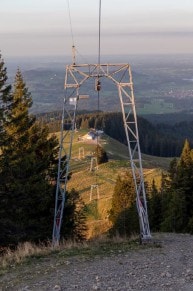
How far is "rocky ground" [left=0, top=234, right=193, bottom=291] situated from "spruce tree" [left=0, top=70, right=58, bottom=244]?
11.9 metres

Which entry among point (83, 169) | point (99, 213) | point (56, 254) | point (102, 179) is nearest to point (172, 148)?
point (83, 169)

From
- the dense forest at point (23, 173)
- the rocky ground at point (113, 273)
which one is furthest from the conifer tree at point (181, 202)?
the rocky ground at point (113, 273)

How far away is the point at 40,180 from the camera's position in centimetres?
2803

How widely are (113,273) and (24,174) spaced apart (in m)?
16.3

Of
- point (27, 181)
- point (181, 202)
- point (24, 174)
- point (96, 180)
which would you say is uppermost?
point (24, 174)

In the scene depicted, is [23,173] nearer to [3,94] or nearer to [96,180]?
[3,94]

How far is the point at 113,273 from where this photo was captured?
12.2 m

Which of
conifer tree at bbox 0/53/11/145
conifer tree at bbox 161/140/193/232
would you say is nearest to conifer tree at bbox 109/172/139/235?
conifer tree at bbox 161/140/193/232

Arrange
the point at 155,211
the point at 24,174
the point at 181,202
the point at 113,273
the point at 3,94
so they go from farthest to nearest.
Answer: the point at 155,211, the point at 181,202, the point at 24,174, the point at 3,94, the point at 113,273

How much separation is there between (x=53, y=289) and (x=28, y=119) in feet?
64.1

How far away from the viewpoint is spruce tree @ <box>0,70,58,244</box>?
25953mm

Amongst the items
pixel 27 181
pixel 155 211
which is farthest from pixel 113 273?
pixel 155 211

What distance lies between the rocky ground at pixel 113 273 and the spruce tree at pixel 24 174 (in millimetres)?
11899

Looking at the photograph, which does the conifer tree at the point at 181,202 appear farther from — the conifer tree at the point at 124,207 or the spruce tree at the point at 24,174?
the spruce tree at the point at 24,174
